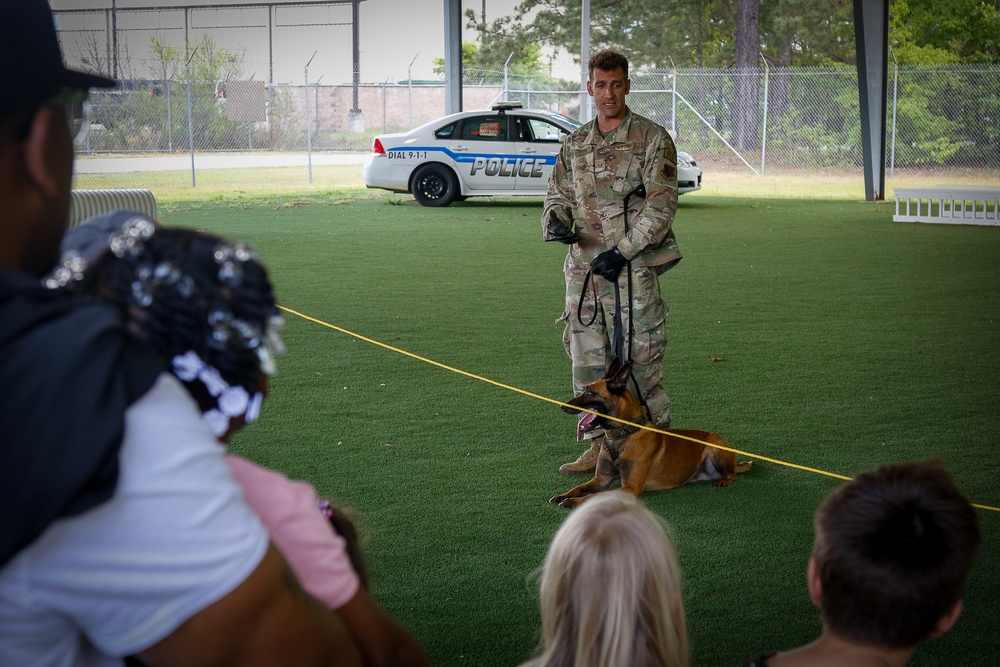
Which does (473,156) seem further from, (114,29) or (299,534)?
(114,29)

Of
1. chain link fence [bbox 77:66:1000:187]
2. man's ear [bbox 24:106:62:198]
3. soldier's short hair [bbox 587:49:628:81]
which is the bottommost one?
man's ear [bbox 24:106:62:198]

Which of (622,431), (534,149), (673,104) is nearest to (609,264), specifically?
(622,431)

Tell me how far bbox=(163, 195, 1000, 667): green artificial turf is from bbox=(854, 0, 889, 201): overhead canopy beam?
7.30 meters

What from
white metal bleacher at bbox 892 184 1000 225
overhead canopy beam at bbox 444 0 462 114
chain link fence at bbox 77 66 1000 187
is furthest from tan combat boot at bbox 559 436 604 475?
chain link fence at bbox 77 66 1000 187

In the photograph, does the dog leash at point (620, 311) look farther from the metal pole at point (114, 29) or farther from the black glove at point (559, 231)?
the metal pole at point (114, 29)

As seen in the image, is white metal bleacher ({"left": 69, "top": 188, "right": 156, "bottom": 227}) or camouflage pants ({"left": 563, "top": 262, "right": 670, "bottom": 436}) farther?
white metal bleacher ({"left": 69, "top": 188, "right": 156, "bottom": 227})

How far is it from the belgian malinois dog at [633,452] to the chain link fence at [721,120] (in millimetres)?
18981

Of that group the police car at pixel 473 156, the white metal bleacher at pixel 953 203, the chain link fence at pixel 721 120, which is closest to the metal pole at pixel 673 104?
the chain link fence at pixel 721 120

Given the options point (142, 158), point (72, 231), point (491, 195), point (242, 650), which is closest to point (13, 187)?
point (72, 231)

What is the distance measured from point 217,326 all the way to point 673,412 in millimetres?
4900

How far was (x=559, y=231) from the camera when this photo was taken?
4.95 m

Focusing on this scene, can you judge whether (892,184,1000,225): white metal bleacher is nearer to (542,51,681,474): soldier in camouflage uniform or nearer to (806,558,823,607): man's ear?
(542,51,681,474): soldier in camouflage uniform

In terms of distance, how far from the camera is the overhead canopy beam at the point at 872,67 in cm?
1864

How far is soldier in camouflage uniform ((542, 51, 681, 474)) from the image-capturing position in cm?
475
